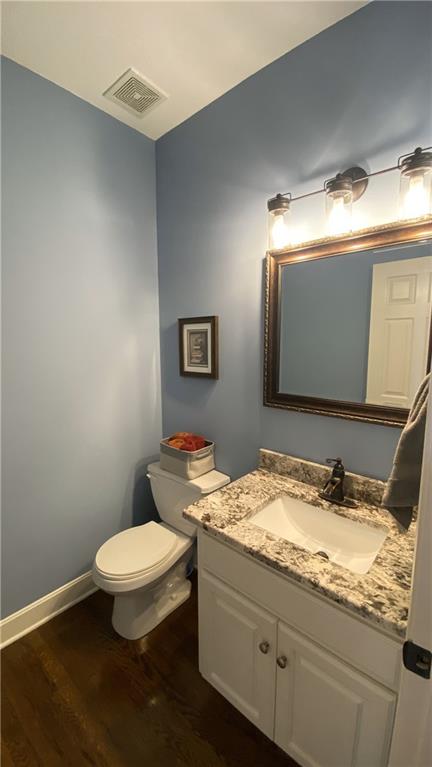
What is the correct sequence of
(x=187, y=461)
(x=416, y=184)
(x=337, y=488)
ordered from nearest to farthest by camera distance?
(x=416, y=184) → (x=337, y=488) → (x=187, y=461)

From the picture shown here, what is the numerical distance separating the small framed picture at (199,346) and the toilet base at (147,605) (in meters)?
1.02

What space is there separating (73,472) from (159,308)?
1.12 m

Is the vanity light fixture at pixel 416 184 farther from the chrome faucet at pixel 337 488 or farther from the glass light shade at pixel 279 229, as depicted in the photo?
the chrome faucet at pixel 337 488

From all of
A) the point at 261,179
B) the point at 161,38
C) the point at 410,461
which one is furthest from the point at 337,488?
the point at 161,38

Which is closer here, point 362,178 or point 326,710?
point 326,710

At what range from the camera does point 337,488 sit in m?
1.23

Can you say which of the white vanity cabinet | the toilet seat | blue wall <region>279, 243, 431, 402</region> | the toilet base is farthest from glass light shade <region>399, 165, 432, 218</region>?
the toilet base

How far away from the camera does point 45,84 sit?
56.1 inches

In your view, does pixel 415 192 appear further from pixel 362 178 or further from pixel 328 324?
pixel 328 324

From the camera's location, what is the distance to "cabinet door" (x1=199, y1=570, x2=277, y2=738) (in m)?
1.01

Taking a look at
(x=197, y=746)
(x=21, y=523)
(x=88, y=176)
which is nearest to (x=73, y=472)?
(x=21, y=523)

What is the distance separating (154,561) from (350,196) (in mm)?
1755

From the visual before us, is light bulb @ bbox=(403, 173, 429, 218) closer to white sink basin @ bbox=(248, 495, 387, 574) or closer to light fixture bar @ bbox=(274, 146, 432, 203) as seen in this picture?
light fixture bar @ bbox=(274, 146, 432, 203)

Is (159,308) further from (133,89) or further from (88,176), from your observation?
(133,89)
